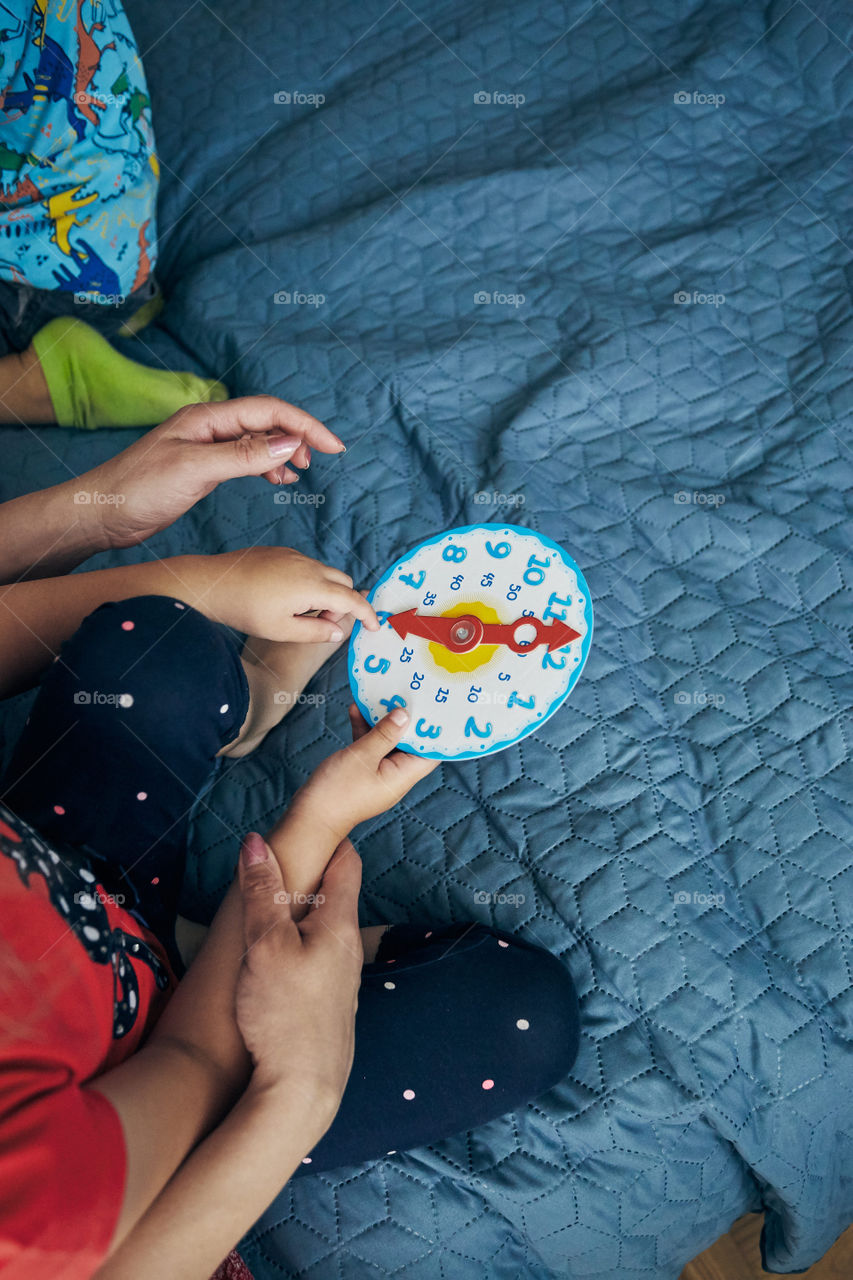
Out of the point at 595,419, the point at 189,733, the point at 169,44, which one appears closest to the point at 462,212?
the point at 595,419

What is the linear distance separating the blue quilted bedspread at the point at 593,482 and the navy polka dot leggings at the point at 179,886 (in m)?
0.04

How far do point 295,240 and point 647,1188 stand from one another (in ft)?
3.23

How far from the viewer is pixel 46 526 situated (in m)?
0.70

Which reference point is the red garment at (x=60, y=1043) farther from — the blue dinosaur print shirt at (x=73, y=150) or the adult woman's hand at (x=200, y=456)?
the blue dinosaur print shirt at (x=73, y=150)

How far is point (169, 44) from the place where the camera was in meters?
1.19

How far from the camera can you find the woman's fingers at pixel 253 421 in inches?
27.2

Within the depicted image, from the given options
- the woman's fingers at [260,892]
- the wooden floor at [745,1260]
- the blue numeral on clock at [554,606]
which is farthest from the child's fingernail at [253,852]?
the wooden floor at [745,1260]

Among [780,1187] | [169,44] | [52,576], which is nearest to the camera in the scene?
[780,1187]

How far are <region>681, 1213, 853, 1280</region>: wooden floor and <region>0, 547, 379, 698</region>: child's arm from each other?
612 millimetres

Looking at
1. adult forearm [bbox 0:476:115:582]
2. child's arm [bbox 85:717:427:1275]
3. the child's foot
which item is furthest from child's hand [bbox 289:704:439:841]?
adult forearm [bbox 0:476:115:582]

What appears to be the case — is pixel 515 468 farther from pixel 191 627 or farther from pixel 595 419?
pixel 191 627

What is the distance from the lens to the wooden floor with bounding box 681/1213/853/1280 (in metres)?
0.72

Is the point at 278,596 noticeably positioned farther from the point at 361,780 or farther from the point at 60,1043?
the point at 60,1043

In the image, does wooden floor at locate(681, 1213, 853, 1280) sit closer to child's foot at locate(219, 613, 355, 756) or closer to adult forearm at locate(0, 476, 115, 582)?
child's foot at locate(219, 613, 355, 756)
